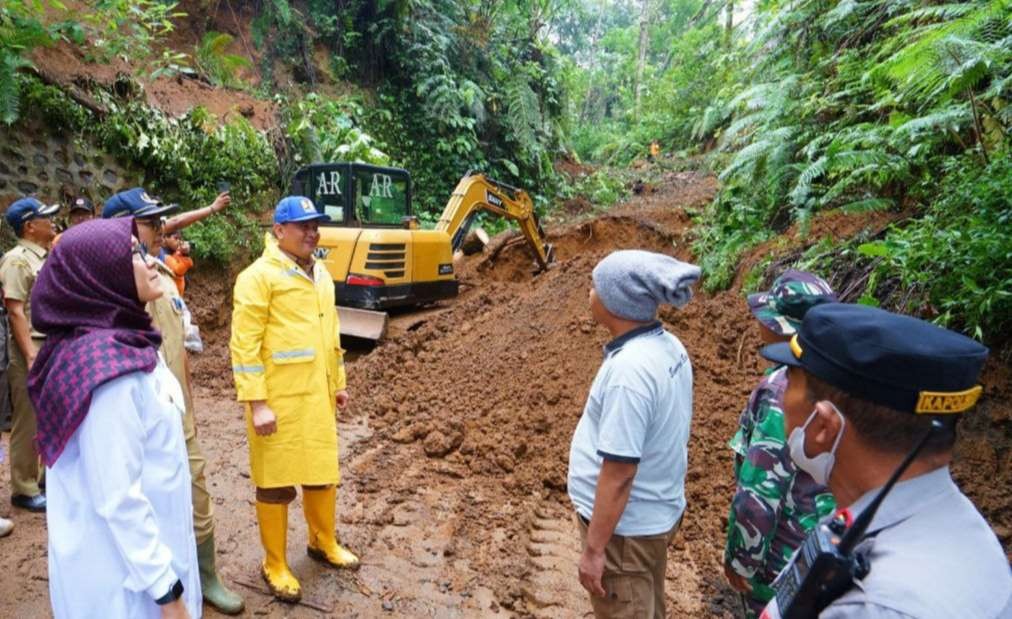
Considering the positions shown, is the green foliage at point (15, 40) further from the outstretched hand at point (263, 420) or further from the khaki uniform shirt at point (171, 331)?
the outstretched hand at point (263, 420)

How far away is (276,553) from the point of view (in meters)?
3.05

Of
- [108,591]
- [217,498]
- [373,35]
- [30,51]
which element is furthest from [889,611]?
[373,35]

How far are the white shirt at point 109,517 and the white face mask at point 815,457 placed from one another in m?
1.60

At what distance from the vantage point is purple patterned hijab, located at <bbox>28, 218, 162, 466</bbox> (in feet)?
5.18

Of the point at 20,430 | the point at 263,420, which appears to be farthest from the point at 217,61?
the point at 263,420

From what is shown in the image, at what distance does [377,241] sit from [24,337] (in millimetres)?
4025

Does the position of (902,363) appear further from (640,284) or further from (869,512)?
(640,284)

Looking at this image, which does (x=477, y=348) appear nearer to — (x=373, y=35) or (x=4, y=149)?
(x=4, y=149)

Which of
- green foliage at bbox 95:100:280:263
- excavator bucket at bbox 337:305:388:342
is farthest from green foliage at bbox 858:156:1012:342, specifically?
green foliage at bbox 95:100:280:263

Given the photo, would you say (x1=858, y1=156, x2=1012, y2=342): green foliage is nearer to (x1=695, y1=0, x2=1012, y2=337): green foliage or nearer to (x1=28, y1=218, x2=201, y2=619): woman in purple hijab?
(x1=695, y1=0, x2=1012, y2=337): green foliage

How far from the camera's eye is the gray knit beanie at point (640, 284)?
199 centimetres

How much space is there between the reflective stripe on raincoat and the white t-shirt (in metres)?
1.48

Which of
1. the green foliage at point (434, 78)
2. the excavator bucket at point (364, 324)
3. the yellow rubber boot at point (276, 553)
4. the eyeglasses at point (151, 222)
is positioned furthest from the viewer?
the green foliage at point (434, 78)

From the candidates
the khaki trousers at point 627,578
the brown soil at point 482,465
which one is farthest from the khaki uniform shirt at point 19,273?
the khaki trousers at point 627,578
